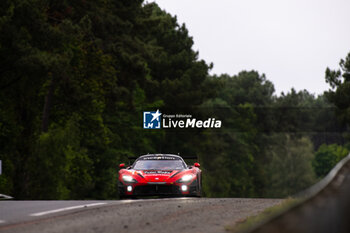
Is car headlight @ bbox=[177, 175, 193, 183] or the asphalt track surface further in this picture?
car headlight @ bbox=[177, 175, 193, 183]

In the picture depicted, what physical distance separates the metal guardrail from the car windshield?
44.5 feet

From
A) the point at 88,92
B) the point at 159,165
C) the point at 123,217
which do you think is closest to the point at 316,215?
the point at 123,217

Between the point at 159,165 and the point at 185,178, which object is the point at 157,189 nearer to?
the point at 185,178

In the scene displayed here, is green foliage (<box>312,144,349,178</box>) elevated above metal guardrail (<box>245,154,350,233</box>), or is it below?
above

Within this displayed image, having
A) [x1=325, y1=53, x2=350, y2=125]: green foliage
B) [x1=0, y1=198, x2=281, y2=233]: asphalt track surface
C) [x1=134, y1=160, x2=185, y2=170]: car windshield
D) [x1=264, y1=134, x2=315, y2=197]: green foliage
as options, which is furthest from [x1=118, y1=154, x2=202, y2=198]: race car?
[x1=264, y1=134, x2=315, y2=197]: green foliage

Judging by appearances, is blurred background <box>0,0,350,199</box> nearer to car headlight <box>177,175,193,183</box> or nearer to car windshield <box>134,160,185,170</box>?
car windshield <box>134,160,185,170</box>

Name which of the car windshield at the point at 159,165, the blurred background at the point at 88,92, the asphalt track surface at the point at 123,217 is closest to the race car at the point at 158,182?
the car windshield at the point at 159,165

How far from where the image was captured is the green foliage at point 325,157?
5426 inches

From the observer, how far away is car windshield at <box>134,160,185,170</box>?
1842 cm

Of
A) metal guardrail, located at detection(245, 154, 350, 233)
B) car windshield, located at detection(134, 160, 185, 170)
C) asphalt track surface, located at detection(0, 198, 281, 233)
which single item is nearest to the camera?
metal guardrail, located at detection(245, 154, 350, 233)

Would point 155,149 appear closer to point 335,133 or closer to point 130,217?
point 130,217

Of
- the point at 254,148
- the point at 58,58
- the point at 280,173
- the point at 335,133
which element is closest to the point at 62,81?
the point at 58,58

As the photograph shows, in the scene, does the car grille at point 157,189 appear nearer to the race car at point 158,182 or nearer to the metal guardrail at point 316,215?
the race car at point 158,182

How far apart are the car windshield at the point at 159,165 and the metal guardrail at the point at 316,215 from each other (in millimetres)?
13550
